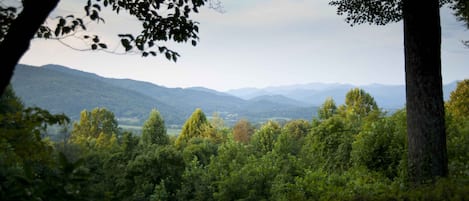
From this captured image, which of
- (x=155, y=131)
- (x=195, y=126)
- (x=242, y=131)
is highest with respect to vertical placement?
(x=195, y=126)

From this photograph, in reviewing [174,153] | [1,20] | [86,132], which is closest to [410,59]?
[1,20]

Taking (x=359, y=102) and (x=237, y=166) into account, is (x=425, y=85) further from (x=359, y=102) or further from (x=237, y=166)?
(x=359, y=102)

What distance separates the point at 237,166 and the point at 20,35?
80.9 feet

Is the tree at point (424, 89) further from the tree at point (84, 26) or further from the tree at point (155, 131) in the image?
the tree at point (155, 131)

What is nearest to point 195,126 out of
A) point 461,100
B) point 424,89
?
point 461,100

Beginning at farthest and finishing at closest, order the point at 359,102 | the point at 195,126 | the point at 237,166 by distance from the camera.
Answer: the point at 195,126, the point at 359,102, the point at 237,166

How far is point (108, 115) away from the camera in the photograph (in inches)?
2505

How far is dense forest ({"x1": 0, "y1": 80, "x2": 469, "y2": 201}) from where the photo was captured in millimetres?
2627

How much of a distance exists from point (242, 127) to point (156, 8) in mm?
67984

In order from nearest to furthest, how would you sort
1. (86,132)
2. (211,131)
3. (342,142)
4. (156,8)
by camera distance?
(156,8)
(342,142)
(211,131)
(86,132)

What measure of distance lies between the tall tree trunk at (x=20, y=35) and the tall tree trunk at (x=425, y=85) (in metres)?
5.88

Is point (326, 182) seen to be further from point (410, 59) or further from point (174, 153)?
point (174, 153)

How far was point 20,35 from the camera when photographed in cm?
224

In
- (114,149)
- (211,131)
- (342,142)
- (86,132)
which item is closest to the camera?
(342,142)
